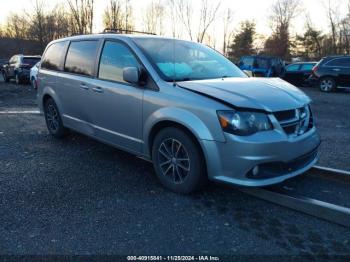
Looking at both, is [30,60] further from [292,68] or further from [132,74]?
[132,74]

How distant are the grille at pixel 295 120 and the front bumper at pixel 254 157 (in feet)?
0.30

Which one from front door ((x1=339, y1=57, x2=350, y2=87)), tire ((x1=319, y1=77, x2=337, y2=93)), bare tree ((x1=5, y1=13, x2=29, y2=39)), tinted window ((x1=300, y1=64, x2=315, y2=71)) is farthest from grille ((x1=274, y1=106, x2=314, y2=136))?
bare tree ((x1=5, y1=13, x2=29, y2=39))

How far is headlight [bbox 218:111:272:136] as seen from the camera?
11.1 ft

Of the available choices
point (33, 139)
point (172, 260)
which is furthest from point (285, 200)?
point (33, 139)

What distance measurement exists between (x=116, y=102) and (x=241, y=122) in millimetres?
1772

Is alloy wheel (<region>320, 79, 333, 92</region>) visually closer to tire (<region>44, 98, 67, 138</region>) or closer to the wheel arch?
tire (<region>44, 98, 67, 138</region>)

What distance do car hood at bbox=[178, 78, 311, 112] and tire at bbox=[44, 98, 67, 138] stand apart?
9.85 ft

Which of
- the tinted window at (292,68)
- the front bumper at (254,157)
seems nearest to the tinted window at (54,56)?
the front bumper at (254,157)

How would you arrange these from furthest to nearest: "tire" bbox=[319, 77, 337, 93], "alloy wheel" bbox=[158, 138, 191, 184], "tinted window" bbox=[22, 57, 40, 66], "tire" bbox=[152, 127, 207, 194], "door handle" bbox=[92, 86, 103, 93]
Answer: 1. "tinted window" bbox=[22, 57, 40, 66]
2. "tire" bbox=[319, 77, 337, 93]
3. "door handle" bbox=[92, 86, 103, 93]
4. "alloy wheel" bbox=[158, 138, 191, 184]
5. "tire" bbox=[152, 127, 207, 194]

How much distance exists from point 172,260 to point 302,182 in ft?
7.37

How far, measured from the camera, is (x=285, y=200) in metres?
3.66

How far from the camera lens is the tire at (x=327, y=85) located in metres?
16.6

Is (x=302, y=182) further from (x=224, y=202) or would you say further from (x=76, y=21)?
(x=76, y=21)

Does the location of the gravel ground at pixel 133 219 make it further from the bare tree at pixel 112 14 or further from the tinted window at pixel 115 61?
the bare tree at pixel 112 14
